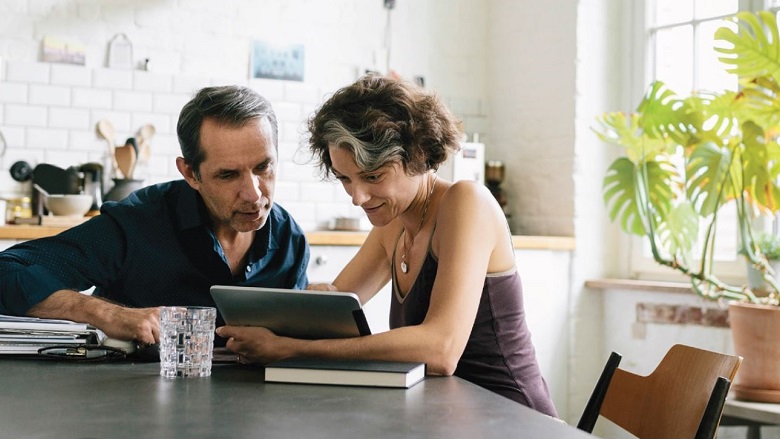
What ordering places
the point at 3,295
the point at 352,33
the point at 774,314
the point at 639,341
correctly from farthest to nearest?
the point at 352,33 < the point at 639,341 < the point at 774,314 < the point at 3,295

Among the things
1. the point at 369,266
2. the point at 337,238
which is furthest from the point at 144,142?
the point at 369,266

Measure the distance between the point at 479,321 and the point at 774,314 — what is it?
1.50 meters

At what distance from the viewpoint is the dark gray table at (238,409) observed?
119cm

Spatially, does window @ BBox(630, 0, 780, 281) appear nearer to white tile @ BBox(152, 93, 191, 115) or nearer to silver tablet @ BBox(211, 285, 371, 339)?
white tile @ BBox(152, 93, 191, 115)

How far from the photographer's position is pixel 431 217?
7.13 ft

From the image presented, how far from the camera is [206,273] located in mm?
2232

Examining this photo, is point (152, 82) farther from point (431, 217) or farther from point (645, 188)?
point (431, 217)

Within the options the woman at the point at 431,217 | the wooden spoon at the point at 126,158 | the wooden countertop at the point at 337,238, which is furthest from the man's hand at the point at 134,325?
the wooden spoon at the point at 126,158

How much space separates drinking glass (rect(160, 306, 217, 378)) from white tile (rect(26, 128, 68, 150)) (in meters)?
3.02

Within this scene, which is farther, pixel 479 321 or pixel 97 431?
pixel 479 321

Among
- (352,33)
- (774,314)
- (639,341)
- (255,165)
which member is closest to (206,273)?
(255,165)

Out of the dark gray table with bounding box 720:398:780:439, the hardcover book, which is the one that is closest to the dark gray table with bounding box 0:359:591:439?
the hardcover book

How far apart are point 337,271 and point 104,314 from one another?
2.10 metres

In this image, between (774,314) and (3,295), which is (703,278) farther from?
(3,295)
